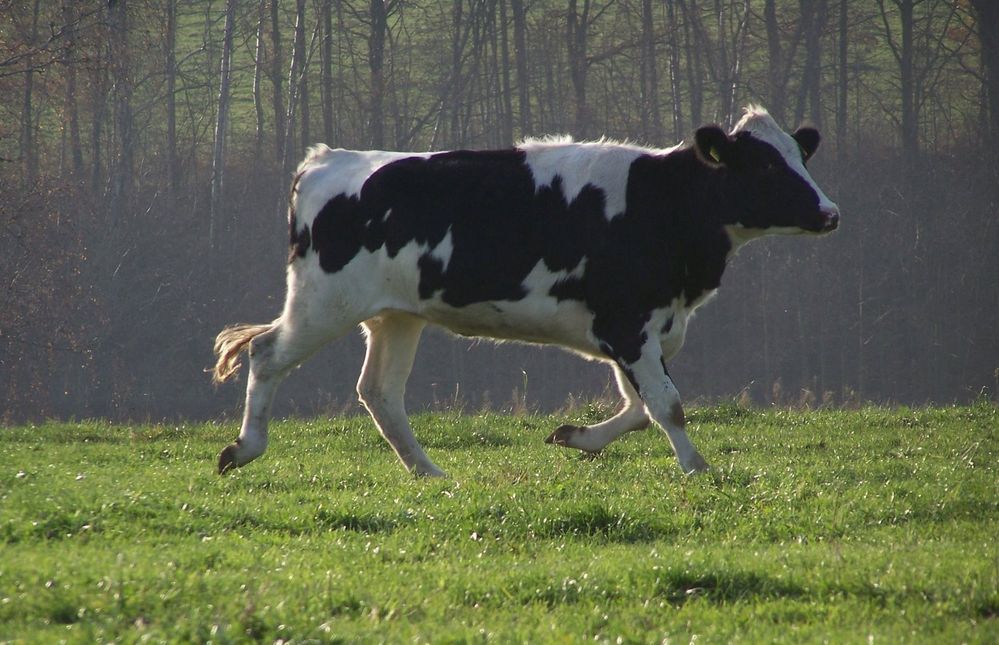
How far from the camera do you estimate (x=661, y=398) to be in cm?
979

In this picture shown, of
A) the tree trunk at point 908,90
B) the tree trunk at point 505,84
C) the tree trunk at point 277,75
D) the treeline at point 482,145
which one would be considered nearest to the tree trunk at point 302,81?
the treeline at point 482,145

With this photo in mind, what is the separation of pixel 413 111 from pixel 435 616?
40.5 metres

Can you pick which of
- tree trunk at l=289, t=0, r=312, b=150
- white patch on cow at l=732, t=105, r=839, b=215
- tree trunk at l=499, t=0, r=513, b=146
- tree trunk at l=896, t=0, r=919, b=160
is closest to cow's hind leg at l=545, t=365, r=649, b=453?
white patch on cow at l=732, t=105, r=839, b=215

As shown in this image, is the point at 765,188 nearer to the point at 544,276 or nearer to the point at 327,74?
the point at 544,276

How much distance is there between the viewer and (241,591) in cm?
541

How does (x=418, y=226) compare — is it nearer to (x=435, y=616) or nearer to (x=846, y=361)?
(x=435, y=616)

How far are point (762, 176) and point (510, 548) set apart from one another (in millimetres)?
4597

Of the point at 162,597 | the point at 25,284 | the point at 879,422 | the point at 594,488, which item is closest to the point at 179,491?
the point at 594,488

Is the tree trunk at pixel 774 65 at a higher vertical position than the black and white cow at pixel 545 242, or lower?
higher

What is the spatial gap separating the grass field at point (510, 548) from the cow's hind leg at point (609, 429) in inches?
6.9

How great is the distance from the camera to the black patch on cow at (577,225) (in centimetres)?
1002

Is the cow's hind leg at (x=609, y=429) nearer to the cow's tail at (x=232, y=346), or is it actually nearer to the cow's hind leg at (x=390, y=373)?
the cow's hind leg at (x=390, y=373)

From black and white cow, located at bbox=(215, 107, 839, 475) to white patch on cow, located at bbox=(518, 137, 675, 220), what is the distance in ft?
0.05

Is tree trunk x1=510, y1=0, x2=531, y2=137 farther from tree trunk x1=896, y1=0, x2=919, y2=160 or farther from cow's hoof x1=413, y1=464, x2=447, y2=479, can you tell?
cow's hoof x1=413, y1=464, x2=447, y2=479
